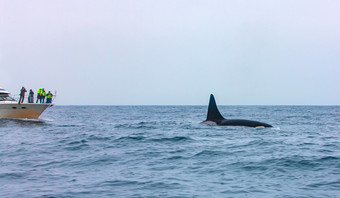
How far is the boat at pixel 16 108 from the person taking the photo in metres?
33.2

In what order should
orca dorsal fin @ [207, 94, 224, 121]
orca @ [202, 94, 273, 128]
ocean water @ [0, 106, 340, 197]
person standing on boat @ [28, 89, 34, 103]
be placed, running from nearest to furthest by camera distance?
ocean water @ [0, 106, 340, 197], orca @ [202, 94, 273, 128], orca dorsal fin @ [207, 94, 224, 121], person standing on boat @ [28, 89, 34, 103]

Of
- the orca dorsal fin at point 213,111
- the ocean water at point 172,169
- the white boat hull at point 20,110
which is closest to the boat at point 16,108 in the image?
the white boat hull at point 20,110

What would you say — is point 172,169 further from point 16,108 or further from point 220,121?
point 16,108

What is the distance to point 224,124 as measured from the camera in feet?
80.8

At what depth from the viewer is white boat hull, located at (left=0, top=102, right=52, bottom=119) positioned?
33219 mm

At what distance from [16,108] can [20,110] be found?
1.37 ft

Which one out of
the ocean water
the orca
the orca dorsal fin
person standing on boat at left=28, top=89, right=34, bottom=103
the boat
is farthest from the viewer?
person standing on boat at left=28, top=89, right=34, bottom=103

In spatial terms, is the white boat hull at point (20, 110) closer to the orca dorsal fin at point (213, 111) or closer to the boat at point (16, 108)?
the boat at point (16, 108)

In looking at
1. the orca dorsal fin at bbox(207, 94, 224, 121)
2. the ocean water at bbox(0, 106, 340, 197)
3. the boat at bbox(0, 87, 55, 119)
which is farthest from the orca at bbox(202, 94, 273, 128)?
the boat at bbox(0, 87, 55, 119)

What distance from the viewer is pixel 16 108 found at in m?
33.3

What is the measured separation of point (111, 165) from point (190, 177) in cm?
310

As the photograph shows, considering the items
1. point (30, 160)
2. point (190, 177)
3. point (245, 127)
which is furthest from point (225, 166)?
point (245, 127)

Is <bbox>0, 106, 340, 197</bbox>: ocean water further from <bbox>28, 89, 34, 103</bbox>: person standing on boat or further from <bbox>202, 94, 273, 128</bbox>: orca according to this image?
<bbox>28, 89, 34, 103</bbox>: person standing on boat

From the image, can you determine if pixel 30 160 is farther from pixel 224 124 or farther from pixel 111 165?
pixel 224 124
